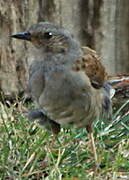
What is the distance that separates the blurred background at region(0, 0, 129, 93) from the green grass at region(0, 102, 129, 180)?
5.49 ft

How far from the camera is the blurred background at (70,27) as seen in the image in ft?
25.1

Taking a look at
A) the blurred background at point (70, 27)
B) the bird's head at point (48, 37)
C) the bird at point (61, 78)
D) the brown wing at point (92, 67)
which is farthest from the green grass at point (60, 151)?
the blurred background at point (70, 27)

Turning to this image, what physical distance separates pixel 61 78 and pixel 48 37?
33 centimetres

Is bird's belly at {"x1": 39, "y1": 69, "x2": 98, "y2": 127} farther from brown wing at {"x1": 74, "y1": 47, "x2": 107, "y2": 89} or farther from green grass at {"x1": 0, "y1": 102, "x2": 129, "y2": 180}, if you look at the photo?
green grass at {"x1": 0, "y1": 102, "x2": 129, "y2": 180}

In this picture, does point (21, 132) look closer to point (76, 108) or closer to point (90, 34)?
point (76, 108)

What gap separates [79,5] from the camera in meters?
8.09

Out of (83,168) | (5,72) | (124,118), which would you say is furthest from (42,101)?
(5,72)

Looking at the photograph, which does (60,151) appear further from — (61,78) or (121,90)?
(121,90)

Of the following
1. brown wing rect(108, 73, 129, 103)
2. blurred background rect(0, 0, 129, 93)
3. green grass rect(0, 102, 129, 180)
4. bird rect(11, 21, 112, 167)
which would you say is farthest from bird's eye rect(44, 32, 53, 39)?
blurred background rect(0, 0, 129, 93)

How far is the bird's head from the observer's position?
4.93m

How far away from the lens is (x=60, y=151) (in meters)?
5.19

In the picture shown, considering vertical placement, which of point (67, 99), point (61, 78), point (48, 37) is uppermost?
point (48, 37)

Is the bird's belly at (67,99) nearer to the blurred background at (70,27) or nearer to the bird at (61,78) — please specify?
the bird at (61,78)

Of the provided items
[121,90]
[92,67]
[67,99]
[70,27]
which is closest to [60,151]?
[67,99]
